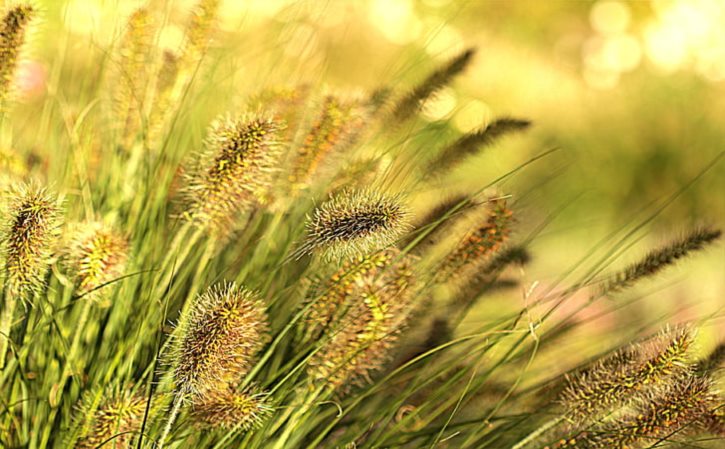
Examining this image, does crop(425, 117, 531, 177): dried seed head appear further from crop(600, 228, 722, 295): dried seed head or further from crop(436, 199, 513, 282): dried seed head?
crop(600, 228, 722, 295): dried seed head

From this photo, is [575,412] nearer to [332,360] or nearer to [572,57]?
[332,360]

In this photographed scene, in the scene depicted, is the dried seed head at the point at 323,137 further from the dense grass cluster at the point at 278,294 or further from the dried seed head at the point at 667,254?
the dried seed head at the point at 667,254

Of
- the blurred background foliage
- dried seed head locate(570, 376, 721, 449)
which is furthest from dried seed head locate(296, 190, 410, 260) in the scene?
the blurred background foliage

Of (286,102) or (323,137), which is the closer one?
(323,137)

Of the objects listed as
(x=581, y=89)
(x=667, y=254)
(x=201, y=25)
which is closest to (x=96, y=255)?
(x=201, y=25)

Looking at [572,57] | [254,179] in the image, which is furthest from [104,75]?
[572,57]

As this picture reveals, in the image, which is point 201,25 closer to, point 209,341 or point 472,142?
point 472,142
